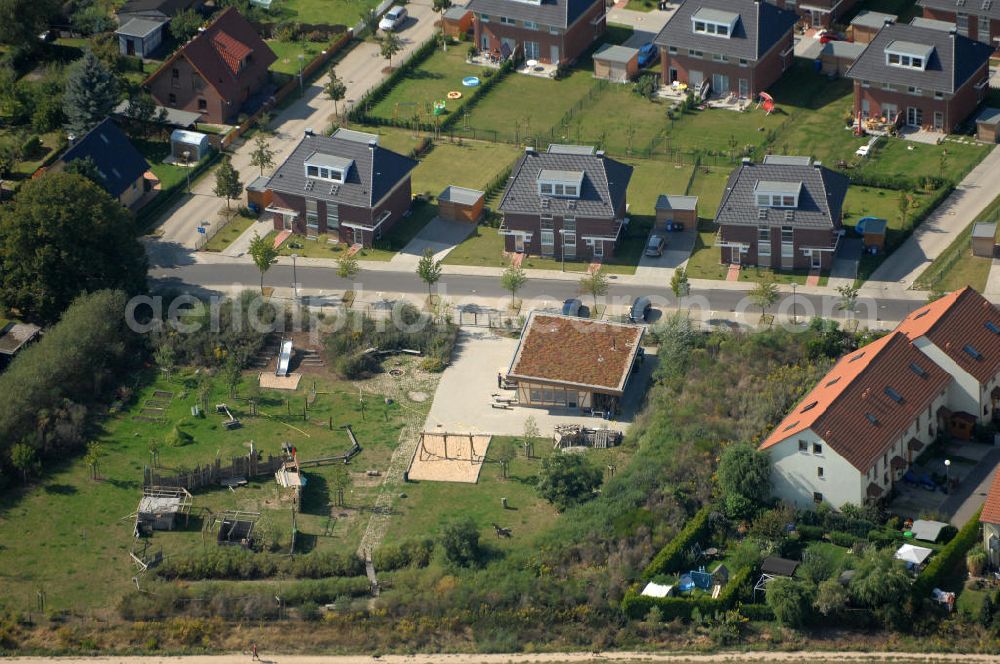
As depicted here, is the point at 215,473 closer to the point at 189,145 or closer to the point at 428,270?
the point at 428,270

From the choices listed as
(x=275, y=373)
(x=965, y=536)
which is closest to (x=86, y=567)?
(x=275, y=373)

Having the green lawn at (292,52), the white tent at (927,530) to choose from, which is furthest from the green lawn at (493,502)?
the green lawn at (292,52)

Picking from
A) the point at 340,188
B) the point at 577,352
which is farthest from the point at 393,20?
the point at 577,352

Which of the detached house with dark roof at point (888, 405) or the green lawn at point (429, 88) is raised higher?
the detached house with dark roof at point (888, 405)

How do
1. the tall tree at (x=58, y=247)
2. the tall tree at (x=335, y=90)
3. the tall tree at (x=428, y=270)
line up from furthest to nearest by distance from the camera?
the tall tree at (x=335, y=90) → the tall tree at (x=428, y=270) → the tall tree at (x=58, y=247)

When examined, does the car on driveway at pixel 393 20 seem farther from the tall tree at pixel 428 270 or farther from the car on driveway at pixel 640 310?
the car on driveway at pixel 640 310

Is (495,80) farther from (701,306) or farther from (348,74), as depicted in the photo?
(701,306)

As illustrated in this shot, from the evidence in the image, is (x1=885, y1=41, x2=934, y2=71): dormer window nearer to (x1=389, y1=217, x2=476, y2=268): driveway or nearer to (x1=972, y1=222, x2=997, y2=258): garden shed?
(x1=972, y1=222, x2=997, y2=258): garden shed
